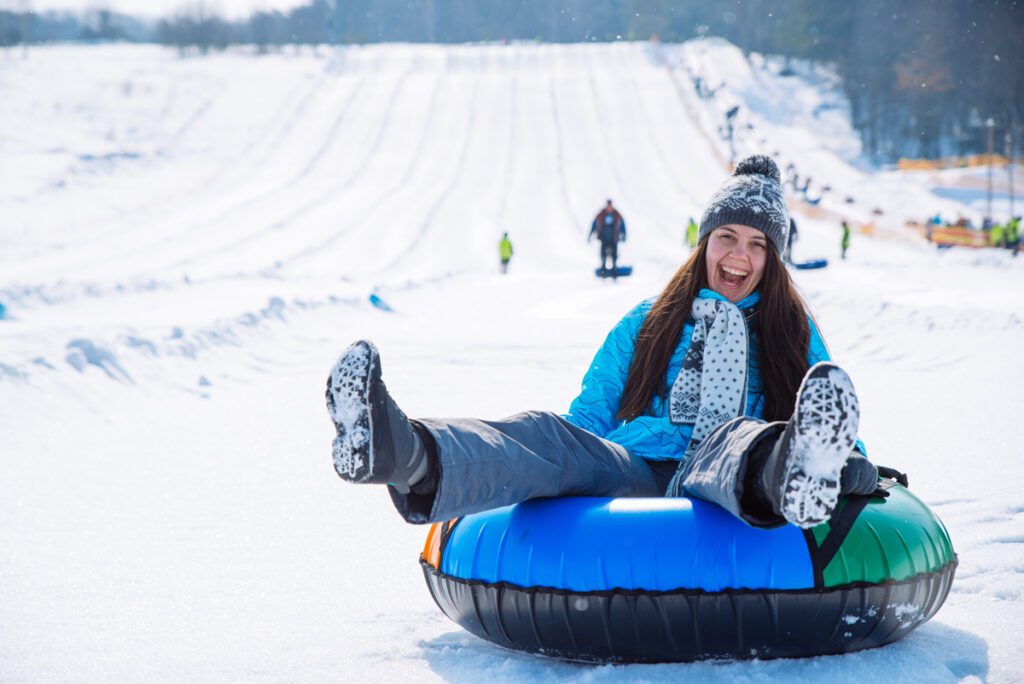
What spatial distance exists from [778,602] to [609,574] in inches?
12.4

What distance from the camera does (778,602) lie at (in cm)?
207

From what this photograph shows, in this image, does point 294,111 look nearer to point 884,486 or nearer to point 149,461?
point 149,461

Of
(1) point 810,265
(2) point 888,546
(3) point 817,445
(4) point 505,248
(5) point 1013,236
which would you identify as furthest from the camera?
(4) point 505,248

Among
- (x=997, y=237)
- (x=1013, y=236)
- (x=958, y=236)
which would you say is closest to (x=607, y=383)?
(x=1013, y=236)

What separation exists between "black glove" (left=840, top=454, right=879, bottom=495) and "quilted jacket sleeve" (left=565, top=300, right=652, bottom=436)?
728mm

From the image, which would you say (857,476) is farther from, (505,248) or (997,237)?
(997,237)

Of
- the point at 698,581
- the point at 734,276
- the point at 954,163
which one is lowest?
the point at 698,581

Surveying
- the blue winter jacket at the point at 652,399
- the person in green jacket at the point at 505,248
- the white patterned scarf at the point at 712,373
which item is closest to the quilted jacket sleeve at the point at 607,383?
the blue winter jacket at the point at 652,399

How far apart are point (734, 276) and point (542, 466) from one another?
2.69 ft

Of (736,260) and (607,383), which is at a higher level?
(736,260)

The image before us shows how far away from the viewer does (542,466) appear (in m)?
2.31

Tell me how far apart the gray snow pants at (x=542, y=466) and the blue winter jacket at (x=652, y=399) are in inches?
7.1

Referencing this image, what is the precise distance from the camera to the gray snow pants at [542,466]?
2.06m

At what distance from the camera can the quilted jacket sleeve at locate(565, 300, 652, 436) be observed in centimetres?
281
